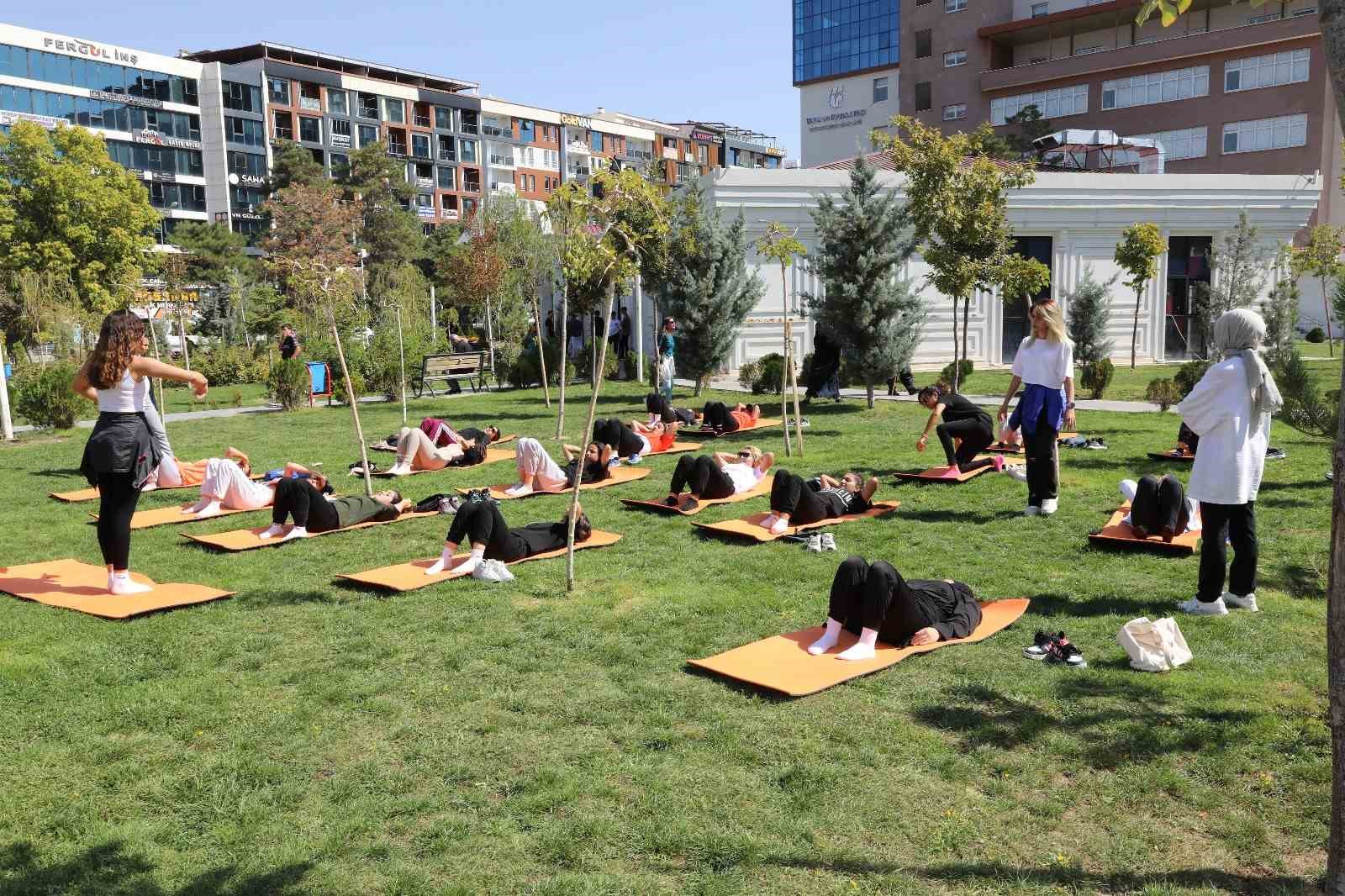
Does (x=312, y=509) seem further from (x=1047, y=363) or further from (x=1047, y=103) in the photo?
(x=1047, y=103)

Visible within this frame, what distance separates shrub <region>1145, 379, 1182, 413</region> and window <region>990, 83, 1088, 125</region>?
44.0 meters

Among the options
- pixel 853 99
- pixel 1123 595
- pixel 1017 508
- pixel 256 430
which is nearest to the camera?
pixel 1123 595

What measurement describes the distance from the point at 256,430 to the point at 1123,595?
15.5m

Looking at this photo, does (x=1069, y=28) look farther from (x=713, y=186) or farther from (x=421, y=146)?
(x=421, y=146)

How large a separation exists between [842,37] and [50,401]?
77488 millimetres

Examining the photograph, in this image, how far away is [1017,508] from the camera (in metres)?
10.6

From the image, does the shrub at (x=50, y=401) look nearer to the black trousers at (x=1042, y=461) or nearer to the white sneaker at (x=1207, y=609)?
the black trousers at (x=1042, y=461)

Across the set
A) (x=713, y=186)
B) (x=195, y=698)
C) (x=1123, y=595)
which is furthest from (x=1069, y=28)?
(x=195, y=698)

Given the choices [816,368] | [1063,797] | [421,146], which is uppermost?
[421,146]

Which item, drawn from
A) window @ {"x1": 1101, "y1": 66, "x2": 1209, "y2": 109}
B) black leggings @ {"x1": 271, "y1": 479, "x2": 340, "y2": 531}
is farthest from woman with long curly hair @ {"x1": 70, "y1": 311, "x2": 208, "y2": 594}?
window @ {"x1": 1101, "y1": 66, "x2": 1209, "y2": 109}

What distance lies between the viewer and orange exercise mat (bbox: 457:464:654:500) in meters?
11.9

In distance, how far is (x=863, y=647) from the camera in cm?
623

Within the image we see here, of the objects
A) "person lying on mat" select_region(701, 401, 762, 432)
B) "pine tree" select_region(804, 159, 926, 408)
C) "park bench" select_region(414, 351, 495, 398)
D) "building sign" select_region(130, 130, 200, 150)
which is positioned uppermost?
"building sign" select_region(130, 130, 200, 150)

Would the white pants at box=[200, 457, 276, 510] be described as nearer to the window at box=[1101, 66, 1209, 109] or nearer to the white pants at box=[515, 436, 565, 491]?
the white pants at box=[515, 436, 565, 491]
